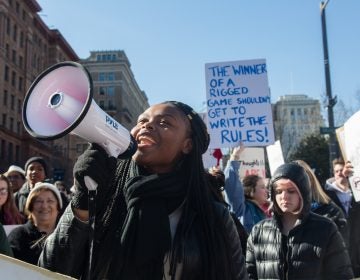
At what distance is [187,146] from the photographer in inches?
69.6

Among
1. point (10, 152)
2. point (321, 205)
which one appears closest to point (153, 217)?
point (321, 205)

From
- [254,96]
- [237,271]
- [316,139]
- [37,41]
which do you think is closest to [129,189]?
[237,271]

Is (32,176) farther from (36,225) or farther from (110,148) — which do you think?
(110,148)

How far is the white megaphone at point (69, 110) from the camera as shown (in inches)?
54.6

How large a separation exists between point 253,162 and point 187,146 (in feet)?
20.9

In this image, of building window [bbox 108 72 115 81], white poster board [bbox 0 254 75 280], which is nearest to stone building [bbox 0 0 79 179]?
building window [bbox 108 72 115 81]

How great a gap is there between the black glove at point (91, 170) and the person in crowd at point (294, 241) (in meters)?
1.80

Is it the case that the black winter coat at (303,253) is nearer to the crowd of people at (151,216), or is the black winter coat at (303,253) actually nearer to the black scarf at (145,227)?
the crowd of people at (151,216)

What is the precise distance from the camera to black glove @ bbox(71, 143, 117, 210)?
4.52 ft

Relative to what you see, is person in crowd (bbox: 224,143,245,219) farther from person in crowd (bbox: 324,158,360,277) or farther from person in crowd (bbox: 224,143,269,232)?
person in crowd (bbox: 324,158,360,277)

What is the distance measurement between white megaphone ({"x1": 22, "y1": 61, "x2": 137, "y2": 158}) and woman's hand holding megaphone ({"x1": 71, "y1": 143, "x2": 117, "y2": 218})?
27 millimetres

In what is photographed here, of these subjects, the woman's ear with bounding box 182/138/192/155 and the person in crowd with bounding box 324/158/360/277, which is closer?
the woman's ear with bounding box 182/138/192/155

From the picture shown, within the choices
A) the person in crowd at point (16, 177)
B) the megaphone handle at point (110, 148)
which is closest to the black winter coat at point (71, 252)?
the megaphone handle at point (110, 148)

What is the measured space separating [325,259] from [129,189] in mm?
A: 1739
